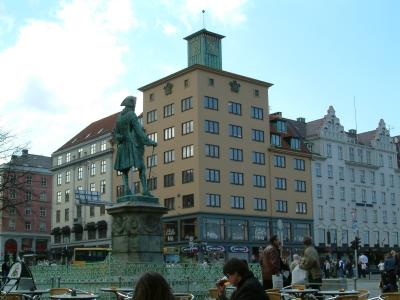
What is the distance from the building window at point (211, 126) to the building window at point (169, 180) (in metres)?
6.31

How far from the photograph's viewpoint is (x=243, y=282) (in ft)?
24.7

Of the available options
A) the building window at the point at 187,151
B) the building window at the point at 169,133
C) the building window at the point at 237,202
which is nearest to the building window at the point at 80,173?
the building window at the point at 169,133

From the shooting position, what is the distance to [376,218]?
82125 mm

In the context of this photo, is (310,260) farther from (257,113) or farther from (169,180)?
(257,113)

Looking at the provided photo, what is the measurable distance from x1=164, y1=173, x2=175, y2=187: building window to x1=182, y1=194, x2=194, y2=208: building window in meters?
2.66

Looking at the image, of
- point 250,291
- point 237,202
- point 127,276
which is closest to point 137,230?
point 127,276

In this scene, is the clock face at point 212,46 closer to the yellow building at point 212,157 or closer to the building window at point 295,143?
the yellow building at point 212,157

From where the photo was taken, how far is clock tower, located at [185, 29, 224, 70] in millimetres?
71875

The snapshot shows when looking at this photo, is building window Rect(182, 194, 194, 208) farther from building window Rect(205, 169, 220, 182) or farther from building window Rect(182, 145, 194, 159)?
building window Rect(182, 145, 194, 159)

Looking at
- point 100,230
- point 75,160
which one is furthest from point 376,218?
point 75,160

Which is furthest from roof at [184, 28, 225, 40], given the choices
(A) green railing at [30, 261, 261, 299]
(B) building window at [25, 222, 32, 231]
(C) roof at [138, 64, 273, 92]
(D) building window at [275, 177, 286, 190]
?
(A) green railing at [30, 261, 261, 299]

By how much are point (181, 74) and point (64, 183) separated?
96.4 feet

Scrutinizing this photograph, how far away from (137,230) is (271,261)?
21.6 feet

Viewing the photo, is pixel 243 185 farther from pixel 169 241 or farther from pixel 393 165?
pixel 393 165
